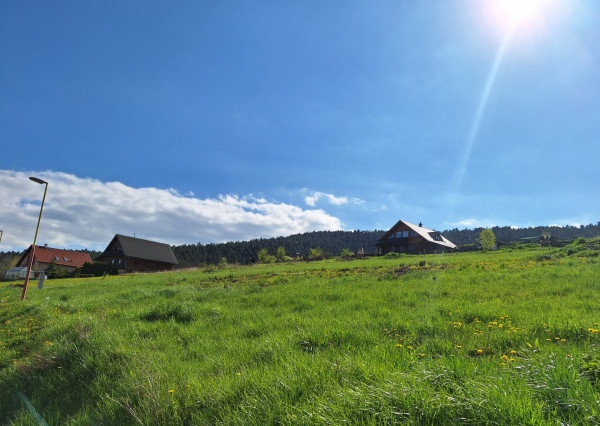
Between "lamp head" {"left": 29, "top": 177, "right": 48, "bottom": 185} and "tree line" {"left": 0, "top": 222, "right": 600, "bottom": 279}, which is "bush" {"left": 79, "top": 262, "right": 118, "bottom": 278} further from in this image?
"tree line" {"left": 0, "top": 222, "right": 600, "bottom": 279}

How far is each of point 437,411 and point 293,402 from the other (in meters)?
1.36

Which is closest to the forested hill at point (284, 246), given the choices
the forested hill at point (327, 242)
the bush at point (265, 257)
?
the forested hill at point (327, 242)

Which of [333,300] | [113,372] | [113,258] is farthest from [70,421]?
[113,258]

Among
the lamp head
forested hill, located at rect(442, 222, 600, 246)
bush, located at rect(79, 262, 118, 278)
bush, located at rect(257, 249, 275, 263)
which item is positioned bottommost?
bush, located at rect(79, 262, 118, 278)

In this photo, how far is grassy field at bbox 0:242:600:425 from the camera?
2.62 metres

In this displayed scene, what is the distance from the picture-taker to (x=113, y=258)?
70125 millimetres

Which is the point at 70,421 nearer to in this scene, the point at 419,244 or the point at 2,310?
the point at 2,310

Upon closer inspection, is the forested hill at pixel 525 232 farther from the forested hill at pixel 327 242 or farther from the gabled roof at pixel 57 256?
the gabled roof at pixel 57 256

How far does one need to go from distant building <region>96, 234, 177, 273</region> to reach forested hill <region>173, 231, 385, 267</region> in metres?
25.4

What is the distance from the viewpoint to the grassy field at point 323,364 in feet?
8.61

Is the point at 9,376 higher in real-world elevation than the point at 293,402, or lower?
lower

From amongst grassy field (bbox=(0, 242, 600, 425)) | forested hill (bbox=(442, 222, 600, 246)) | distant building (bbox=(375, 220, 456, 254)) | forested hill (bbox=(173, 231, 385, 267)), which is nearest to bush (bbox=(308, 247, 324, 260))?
distant building (bbox=(375, 220, 456, 254))

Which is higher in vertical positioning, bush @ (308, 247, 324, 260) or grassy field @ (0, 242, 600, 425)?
bush @ (308, 247, 324, 260)

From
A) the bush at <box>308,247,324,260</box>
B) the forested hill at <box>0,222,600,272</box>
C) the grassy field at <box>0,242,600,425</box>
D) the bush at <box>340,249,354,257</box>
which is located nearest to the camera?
Answer: the grassy field at <box>0,242,600,425</box>
